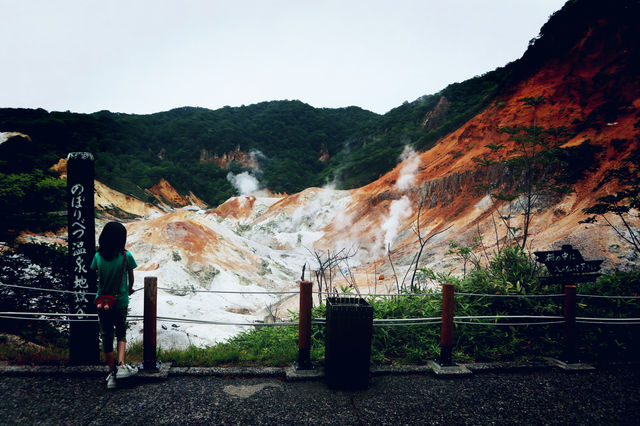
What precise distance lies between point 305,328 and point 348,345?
564 mm

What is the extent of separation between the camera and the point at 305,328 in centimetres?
397

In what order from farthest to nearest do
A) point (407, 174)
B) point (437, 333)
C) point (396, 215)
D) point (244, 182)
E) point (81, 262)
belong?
point (244, 182) → point (407, 174) → point (396, 215) → point (437, 333) → point (81, 262)

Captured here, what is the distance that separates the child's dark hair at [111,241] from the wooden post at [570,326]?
5273 millimetres

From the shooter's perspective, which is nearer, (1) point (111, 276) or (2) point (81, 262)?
(1) point (111, 276)

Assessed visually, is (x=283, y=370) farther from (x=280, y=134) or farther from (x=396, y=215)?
(x=280, y=134)

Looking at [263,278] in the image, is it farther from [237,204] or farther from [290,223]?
[237,204]

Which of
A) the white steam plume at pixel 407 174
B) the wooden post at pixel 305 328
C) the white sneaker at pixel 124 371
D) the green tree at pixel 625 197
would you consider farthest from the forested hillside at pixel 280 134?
the green tree at pixel 625 197

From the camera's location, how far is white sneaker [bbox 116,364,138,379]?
3.62 m

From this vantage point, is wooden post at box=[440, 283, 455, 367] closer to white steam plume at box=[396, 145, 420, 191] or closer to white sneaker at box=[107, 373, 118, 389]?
white sneaker at box=[107, 373, 118, 389]

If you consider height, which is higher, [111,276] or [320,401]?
[111,276]

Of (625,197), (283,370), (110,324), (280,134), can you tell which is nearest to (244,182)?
(280,134)

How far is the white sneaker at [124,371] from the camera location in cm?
362

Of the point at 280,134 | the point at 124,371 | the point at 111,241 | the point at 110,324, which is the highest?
the point at 280,134

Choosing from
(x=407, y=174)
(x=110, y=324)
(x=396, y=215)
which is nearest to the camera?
(x=110, y=324)
